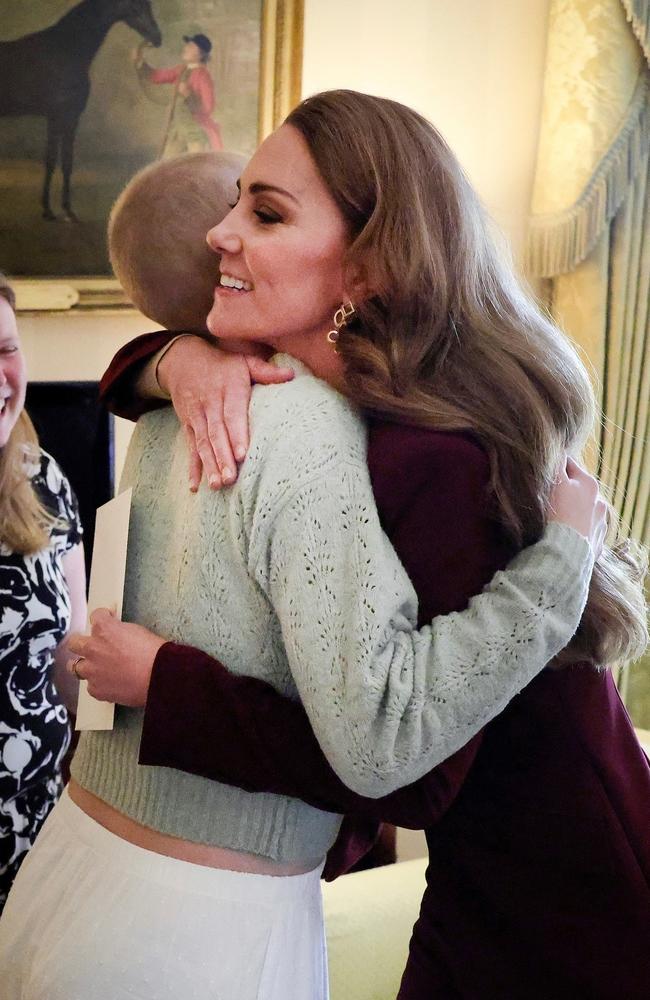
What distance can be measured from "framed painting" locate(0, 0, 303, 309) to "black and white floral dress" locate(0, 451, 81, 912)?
1078 mm

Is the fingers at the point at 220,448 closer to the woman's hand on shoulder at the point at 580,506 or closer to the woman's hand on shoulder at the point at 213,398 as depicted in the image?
the woman's hand on shoulder at the point at 213,398

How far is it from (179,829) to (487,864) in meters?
0.32

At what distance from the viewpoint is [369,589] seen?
804 millimetres

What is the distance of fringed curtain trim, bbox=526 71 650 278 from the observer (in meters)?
2.47

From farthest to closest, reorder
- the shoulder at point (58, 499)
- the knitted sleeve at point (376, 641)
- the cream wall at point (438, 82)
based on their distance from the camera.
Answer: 1. the cream wall at point (438, 82)
2. the shoulder at point (58, 499)
3. the knitted sleeve at point (376, 641)

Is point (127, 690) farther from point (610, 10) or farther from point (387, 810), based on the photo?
point (610, 10)

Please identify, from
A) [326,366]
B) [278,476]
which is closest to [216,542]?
[278,476]

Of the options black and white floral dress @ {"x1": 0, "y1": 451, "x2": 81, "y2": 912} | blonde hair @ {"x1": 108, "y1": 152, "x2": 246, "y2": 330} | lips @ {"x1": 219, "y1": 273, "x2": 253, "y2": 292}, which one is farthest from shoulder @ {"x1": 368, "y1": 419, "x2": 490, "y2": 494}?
black and white floral dress @ {"x1": 0, "y1": 451, "x2": 81, "y2": 912}

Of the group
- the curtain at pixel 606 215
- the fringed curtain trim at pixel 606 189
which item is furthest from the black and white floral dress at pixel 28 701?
the fringed curtain trim at pixel 606 189

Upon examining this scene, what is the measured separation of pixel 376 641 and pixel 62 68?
213cm

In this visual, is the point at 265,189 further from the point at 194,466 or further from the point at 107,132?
the point at 107,132

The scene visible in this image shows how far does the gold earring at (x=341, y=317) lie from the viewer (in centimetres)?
100

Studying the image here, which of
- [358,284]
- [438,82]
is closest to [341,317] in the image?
[358,284]

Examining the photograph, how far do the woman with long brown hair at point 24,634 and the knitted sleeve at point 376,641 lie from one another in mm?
898
